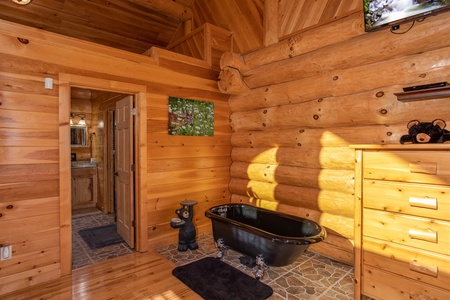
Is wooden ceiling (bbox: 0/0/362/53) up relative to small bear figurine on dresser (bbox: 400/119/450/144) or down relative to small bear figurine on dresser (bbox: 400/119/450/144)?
up

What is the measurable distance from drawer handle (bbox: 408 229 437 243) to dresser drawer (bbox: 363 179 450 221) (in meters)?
0.12

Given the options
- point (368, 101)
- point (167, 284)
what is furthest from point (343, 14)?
point (167, 284)

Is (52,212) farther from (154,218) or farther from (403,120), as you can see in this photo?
(403,120)

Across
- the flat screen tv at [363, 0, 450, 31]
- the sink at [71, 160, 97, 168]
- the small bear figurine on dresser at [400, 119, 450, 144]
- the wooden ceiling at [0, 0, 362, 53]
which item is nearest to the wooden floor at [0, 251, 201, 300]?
the small bear figurine on dresser at [400, 119, 450, 144]

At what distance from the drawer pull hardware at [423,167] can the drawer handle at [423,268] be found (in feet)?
2.22

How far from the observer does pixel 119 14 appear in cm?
402

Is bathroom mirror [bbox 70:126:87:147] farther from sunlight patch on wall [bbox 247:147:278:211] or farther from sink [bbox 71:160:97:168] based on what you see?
sunlight patch on wall [bbox 247:147:278:211]

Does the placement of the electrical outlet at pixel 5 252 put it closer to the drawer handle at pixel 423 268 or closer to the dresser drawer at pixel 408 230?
the dresser drawer at pixel 408 230

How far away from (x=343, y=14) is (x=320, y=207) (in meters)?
2.24

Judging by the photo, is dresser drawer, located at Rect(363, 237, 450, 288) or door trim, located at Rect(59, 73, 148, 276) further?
door trim, located at Rect(59, 73, 148, 276)

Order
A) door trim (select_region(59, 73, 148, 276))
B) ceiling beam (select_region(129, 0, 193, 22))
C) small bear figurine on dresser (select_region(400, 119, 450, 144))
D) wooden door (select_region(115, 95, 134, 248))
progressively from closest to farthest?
small bear figurine on dresser (select_region(400, 119, 450, 144)) < door trim (select_region(59, 73, 148, 276)) < wooden door (select_region(115, 95, 134, 248)) < ceiling beam (select_region(129, 0, 193, 22))

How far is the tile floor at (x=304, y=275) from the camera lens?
245 centimetres

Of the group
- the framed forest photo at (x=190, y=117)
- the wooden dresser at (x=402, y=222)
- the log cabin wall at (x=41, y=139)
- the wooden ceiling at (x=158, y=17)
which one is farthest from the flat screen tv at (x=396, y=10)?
the log cabin wall at (x=41, y=139)

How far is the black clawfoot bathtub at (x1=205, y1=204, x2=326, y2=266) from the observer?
242 centimetres
